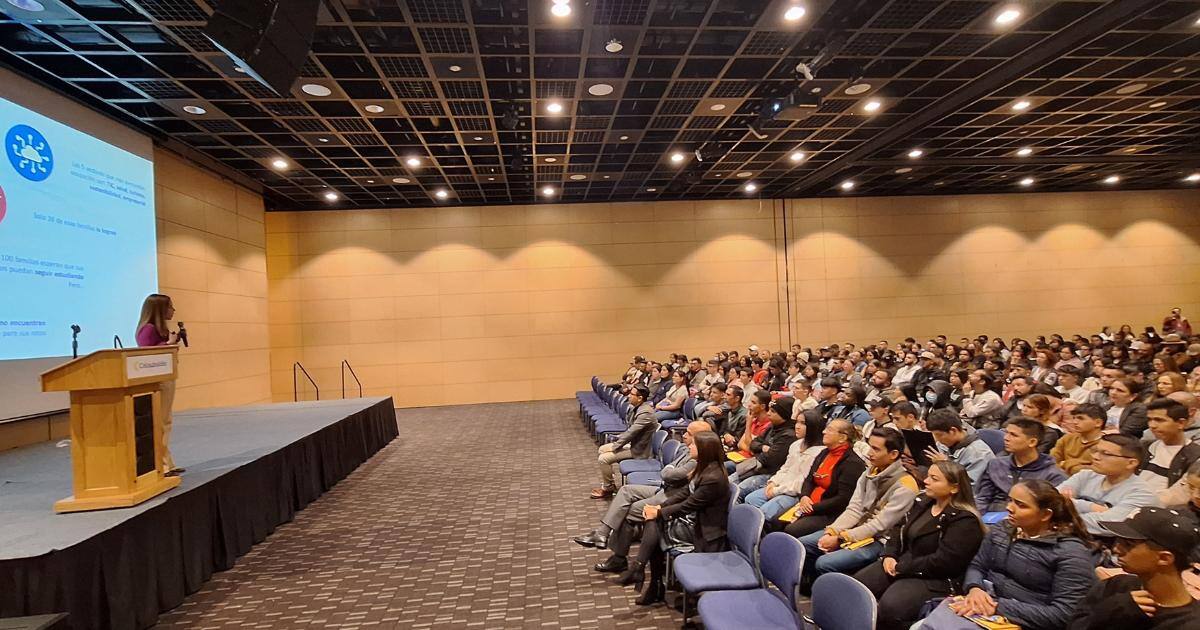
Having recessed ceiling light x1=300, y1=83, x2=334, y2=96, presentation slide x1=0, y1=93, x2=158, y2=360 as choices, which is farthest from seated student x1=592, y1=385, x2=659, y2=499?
presentation slide x1=0, y1=93, x2=158, y2=360

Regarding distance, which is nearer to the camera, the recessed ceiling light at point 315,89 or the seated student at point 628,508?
the seated student at point 628,508

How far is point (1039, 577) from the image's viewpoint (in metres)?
2.42

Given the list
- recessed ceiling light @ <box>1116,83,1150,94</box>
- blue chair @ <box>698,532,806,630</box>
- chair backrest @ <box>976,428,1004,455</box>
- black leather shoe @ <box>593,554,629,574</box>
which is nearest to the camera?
blue chair @ <box>698,532,806,630</box>

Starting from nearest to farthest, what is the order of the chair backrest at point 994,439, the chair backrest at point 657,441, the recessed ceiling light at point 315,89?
the chair backrest at point 994,439 < the chair backrest at point 657,441 < the recessed ceiling light at point 315,89

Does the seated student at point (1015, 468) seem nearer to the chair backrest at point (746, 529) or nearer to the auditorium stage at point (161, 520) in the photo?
the chair backrest at point (746, 529)

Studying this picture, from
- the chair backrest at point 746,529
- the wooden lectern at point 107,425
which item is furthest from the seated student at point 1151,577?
the wooden lectern at point 107,425

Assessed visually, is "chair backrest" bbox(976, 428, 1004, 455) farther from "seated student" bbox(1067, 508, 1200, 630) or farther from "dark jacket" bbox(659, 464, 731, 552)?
"seated student" bbox(1067, 508, 1200, 630)

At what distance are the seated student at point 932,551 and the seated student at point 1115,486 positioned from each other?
673mm

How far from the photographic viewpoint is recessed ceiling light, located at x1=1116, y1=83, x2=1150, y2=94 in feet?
26.3

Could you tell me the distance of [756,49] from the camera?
647 centimetres

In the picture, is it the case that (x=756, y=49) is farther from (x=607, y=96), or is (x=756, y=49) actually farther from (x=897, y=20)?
(x=607, y=96)

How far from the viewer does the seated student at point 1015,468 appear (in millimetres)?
3488

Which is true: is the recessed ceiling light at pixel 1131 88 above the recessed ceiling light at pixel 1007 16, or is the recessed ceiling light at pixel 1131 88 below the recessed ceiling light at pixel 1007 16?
below

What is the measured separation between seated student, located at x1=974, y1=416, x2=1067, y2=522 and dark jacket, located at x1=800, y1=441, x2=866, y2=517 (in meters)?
0.73
